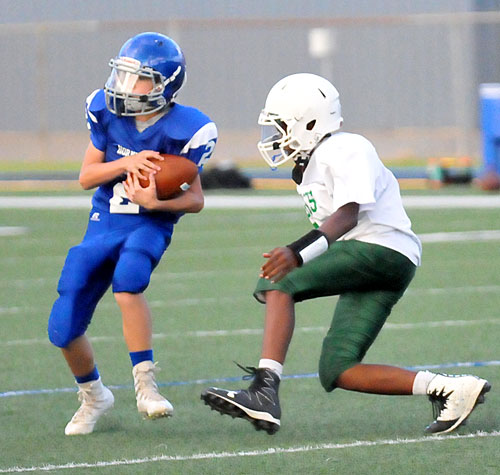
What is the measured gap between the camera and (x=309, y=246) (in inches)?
160

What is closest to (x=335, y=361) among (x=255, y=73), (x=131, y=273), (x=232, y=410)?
(x=232, y=410)

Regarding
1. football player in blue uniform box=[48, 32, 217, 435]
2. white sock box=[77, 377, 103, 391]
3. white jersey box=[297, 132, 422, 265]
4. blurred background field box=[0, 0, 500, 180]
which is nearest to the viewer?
white jersey box=[297, 132, 422, 265]

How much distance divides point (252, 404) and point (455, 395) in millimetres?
763

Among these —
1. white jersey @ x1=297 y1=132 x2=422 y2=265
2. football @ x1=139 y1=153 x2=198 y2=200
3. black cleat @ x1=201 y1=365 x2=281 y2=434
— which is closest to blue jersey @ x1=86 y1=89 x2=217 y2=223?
football @ x1=139 y1=153 x2=198 y2=200

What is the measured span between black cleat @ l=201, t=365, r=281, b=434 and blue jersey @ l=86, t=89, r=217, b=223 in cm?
95

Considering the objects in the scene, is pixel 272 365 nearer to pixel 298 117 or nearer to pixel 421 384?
pixel 421 384

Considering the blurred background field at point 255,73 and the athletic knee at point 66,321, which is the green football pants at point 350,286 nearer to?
the athletic knee at point 66,321

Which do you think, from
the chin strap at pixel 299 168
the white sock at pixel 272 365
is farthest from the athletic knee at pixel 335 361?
the chin strap at pixel 299 168

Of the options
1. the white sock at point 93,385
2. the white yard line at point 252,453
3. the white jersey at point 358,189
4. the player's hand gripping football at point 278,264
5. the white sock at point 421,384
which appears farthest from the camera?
the white sock at point 93,385

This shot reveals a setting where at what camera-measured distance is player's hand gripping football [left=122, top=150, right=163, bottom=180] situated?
15.3 ft

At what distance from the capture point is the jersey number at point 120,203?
189 inches

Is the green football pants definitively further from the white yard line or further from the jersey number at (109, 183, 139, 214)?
the jersey number at (109, 183, 139, 214)

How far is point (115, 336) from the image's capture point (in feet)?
23.0

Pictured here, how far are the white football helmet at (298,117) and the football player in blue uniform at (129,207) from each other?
480 mm
